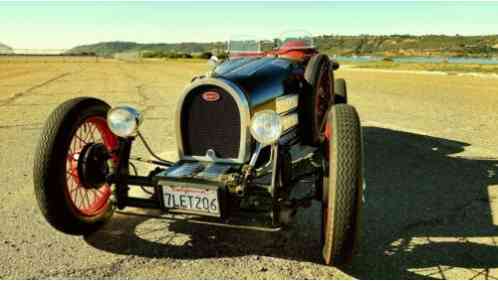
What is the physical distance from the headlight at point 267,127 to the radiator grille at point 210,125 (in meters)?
0.69

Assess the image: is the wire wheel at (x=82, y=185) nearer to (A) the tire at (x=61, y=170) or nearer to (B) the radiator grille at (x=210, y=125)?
(A) the tire at (x=61, y=170)

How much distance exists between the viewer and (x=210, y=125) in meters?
4.34

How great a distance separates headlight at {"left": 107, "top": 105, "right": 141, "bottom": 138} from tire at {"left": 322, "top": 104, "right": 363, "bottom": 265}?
1.72m

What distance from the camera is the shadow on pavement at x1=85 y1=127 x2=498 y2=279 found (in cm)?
377

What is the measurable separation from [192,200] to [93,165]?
1.06 metres

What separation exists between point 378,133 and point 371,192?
380 centimetres

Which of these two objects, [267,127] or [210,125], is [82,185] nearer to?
[210,125]

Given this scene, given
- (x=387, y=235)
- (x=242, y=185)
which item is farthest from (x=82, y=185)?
(x=387, y=235)

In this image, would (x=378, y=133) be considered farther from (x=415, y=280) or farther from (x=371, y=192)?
(x=415, y=280)

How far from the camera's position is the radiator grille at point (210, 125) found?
4.27 meters

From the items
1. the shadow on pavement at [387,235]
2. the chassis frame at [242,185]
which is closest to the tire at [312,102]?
the shadow on pavement at [387,235]

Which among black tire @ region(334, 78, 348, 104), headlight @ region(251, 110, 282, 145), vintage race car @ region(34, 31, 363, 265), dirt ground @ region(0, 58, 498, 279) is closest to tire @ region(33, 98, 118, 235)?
vintage race car @ region(34, 31, 363, 265)

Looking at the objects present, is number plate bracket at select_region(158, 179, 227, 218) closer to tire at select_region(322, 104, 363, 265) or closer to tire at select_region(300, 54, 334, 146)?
tire at select_region(322, 104, 363, 265)

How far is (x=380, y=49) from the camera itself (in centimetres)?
13400
